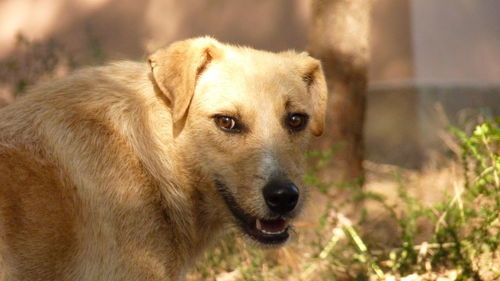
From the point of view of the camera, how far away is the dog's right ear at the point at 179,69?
514cm

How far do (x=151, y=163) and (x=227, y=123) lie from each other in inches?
19.1

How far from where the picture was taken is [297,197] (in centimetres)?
509

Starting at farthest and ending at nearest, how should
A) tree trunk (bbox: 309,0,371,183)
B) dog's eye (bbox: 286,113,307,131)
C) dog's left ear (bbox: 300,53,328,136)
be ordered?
tree trunk (bbox: 309,0,371,183), dog's left ear (bbox: 300,53,328,136), dog's eye (bbox: 286,113,307,131)

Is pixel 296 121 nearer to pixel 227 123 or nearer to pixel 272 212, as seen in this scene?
pixel 227 123

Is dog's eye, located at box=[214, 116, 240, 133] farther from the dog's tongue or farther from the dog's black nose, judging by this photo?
the dog's tongue

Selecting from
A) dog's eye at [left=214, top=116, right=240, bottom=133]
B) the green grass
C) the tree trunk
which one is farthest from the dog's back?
the tree trunk

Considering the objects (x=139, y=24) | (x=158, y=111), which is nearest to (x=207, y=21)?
(x=139, y=24)

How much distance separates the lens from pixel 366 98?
354 inches

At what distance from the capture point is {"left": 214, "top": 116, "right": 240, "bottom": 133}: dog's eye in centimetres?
518

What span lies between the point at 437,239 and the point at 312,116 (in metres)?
1.65

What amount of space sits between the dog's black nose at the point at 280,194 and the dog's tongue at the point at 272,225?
185 millimetres

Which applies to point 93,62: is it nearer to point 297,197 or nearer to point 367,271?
point 367,271

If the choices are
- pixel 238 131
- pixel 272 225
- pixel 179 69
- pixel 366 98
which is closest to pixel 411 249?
pixel 272 225

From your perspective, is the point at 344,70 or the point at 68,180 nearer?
the point at 68,180
